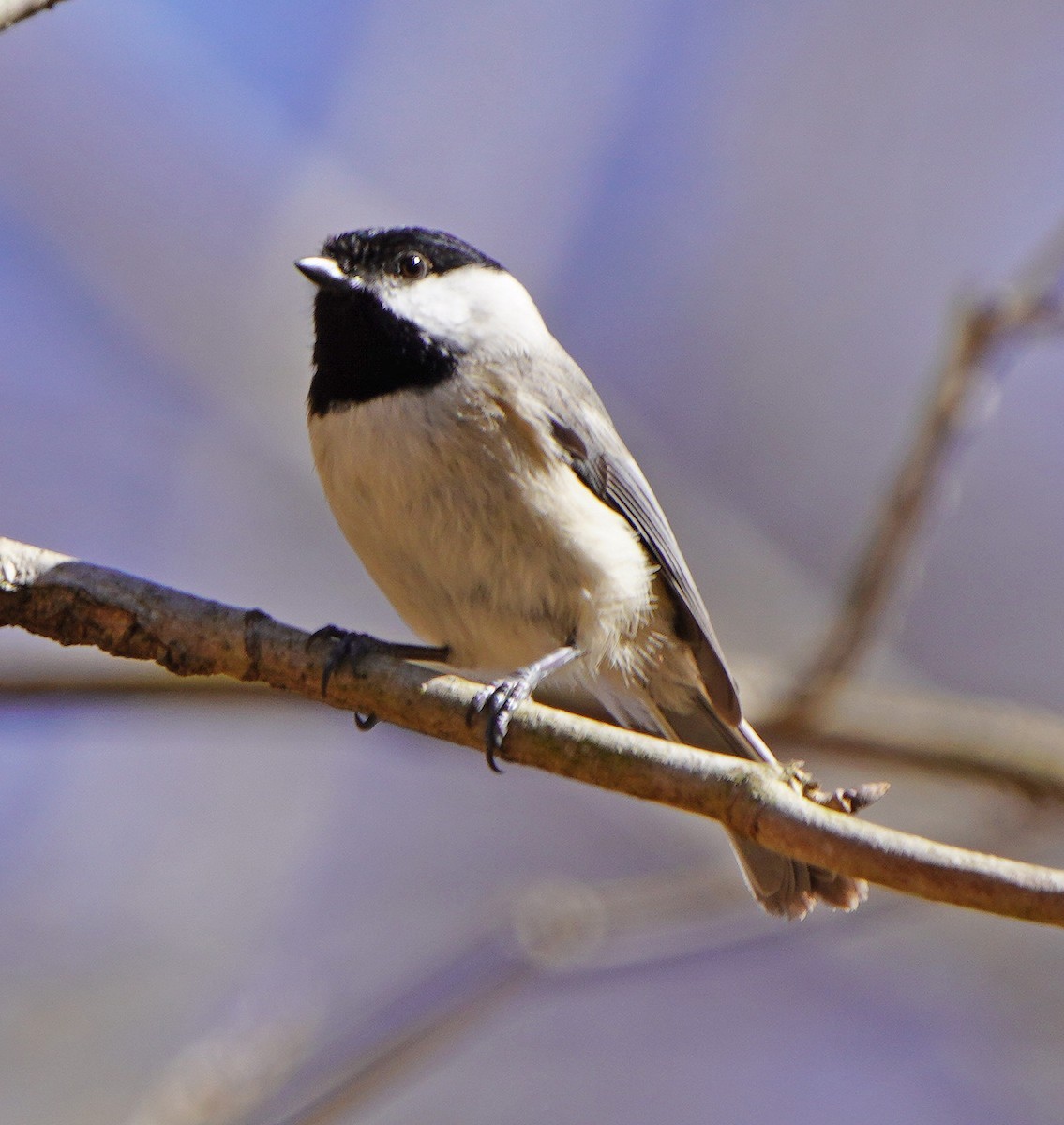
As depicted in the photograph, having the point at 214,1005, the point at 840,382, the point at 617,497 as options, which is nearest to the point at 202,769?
the point at 214,1005

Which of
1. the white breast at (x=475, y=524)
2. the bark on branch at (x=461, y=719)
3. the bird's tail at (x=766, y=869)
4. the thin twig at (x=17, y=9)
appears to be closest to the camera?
the bark on branch at (x=461, y=719)

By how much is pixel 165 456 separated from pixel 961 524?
285cm

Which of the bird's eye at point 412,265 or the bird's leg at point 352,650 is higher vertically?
the bird's eye at point 412,265

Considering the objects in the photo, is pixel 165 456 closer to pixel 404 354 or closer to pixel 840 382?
pixel 404 354

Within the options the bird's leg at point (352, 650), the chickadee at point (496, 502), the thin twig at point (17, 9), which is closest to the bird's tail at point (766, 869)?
the chickadee at point (496, 502)

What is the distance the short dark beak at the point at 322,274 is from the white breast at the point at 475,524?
0.30 metres

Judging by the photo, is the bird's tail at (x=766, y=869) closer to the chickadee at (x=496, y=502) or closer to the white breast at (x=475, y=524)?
the chickadee at (x=496, y=502)

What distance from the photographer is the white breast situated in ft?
7.29

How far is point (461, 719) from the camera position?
1.78m

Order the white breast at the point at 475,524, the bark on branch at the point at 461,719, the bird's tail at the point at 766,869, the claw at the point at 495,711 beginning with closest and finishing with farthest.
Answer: the bark on branch at the point at 461,719 < the claw at the point at 495,711 < the bird's tail at the point at 766,869 < the white breast at the point at 475,524

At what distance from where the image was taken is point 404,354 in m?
2.37

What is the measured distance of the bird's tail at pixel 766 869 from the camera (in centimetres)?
210

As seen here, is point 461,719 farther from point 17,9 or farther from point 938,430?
point 938,430

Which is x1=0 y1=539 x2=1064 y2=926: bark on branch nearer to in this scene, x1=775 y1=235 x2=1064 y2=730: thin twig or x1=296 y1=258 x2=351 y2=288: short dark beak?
x1=296 y1=258 x2=351 y2=288: short dark beak
